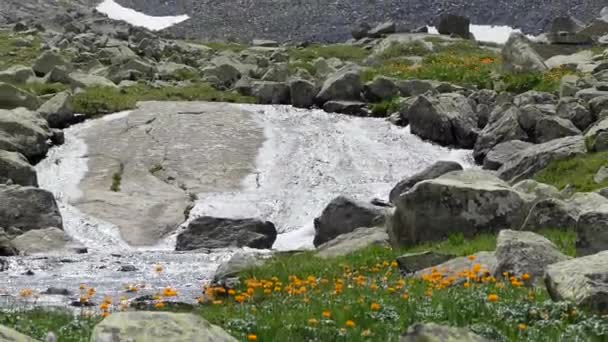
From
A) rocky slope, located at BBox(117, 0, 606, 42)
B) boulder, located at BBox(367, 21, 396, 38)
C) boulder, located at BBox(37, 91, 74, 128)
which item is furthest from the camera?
rocky slope, located at BBox(117, 0, 606, 42)

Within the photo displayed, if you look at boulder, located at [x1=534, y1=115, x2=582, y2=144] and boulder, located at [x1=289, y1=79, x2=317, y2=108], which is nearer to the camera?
boulder, located at [x1=534, y1=115, x2=582, y2=144]

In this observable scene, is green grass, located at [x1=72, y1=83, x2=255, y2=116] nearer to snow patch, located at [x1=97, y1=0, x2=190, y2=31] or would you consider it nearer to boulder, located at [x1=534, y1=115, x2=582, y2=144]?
boulder, located at [x1=534, y1=115, x2=582, y2=144]

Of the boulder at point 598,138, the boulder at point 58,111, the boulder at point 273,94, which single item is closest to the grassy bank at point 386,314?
the boulder at point 598,138

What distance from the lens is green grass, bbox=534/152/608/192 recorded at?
25.9 meters

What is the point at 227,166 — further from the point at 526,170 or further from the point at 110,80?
the point at 110,80

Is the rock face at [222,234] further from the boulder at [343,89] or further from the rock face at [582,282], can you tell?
the boulder at [343,89]

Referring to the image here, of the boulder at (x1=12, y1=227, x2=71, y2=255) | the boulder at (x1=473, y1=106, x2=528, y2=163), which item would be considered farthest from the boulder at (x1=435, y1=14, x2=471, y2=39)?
the boulder at (x1=12, y1=227, x2=71, y2=255)

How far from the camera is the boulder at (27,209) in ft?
85.5

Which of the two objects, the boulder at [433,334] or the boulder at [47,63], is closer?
the boulder at [433,334]

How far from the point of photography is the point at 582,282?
1067 cm

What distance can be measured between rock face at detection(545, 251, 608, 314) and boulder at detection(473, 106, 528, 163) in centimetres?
2328

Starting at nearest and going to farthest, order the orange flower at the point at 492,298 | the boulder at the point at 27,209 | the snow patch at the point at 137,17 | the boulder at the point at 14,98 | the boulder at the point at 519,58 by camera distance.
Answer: the orange flower at the point at 492,298, the boulder at the point at 27,209, the boulder at the point at 14,98, the boulder at the point at 519,58, the snow patch at the point at 137,17

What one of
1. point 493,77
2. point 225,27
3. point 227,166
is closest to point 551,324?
point 227,166

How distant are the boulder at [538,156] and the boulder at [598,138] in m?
0.23
